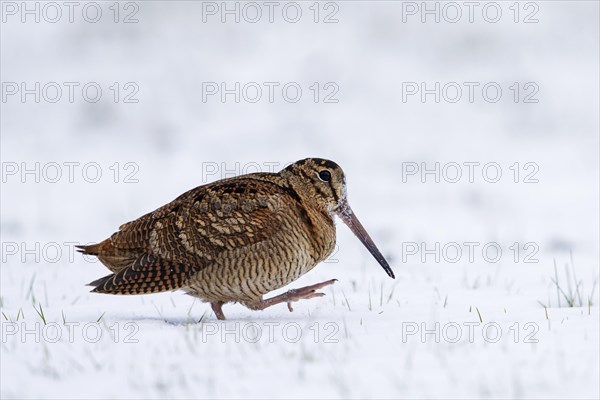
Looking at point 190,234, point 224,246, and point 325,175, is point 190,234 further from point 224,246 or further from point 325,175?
point 325,175

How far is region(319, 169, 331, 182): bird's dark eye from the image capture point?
5.73 m

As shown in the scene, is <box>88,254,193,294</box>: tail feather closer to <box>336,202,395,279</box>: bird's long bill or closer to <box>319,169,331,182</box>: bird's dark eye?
<box>319,169,331,182</box>: bird's dark eye

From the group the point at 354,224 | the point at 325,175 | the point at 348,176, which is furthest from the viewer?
the point at 348,176

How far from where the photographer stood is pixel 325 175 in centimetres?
574

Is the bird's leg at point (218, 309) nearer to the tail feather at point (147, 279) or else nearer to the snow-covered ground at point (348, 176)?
the snow-covered ground at point (348, 176)

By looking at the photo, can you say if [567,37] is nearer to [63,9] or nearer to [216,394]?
[63,9]

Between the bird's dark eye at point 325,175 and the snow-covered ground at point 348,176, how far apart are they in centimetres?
72

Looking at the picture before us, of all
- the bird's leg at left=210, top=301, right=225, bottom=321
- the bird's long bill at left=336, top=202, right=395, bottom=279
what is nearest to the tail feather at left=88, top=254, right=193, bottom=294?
the bird's leg at left=210, top=301, right=225, bottom=321

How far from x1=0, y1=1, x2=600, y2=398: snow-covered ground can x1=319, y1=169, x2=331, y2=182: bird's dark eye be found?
723mm

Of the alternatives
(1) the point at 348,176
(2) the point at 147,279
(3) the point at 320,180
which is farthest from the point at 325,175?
(1) the point at 348,176

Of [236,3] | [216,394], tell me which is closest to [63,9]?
[236,3]

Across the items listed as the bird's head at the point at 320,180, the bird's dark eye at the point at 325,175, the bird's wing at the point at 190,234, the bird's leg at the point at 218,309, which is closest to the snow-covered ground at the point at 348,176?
the bird's leg at the point at 218,309

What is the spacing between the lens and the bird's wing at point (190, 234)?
5.29m

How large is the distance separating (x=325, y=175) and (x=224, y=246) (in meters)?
0.79
